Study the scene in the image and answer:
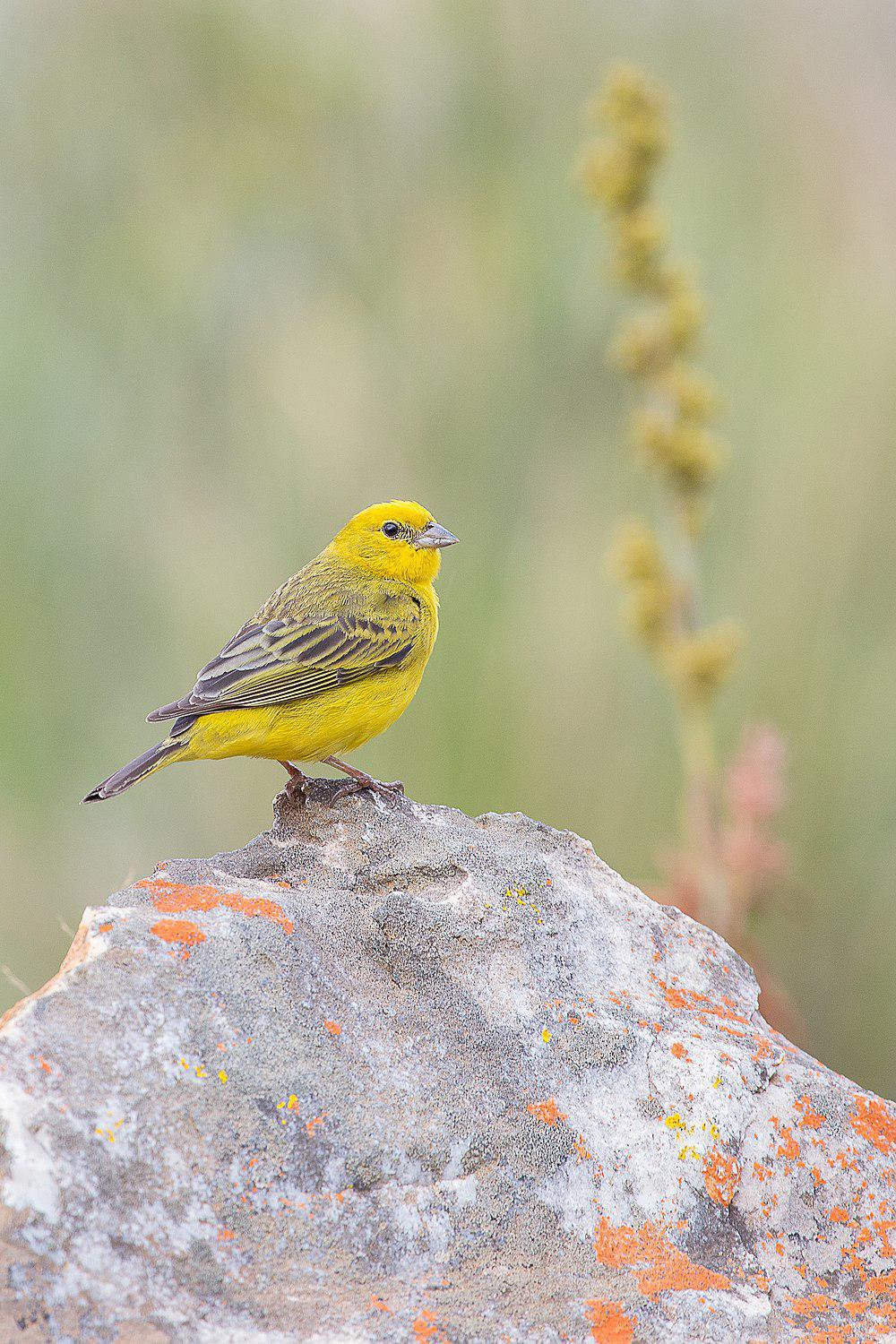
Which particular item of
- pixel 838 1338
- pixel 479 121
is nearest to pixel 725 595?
pixel 479 121

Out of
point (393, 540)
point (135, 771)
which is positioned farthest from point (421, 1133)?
point (393, 540)

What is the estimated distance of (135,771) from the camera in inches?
152

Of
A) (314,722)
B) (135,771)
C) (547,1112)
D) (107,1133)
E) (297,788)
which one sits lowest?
(107,1133)

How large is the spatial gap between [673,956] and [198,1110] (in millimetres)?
1275

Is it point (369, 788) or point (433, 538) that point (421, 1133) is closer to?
point (369, 788)

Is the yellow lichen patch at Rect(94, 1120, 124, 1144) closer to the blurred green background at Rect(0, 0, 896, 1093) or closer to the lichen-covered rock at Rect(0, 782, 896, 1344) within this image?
the lichen-covered rock at Rect(0, 782, 896, 1344)

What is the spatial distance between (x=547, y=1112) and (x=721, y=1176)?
0.36 metres

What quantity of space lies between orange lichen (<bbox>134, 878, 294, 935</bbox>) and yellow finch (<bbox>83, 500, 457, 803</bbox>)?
826 mm

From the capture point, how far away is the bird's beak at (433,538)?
5039 millimetres

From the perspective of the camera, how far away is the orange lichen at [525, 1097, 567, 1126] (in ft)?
8.89

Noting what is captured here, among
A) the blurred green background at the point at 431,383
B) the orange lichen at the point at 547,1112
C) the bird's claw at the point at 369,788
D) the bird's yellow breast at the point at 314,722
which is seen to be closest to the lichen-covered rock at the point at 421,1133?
the orange lichen at the point at 547,1112

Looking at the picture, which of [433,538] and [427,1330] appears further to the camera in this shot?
[433,538]

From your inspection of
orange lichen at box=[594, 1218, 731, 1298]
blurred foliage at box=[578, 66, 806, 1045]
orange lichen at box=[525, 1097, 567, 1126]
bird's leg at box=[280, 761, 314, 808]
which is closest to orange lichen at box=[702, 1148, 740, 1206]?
orange lichen at box=[594, 1218, 731, 1298]

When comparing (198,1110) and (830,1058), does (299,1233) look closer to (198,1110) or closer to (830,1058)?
(198,1110)
